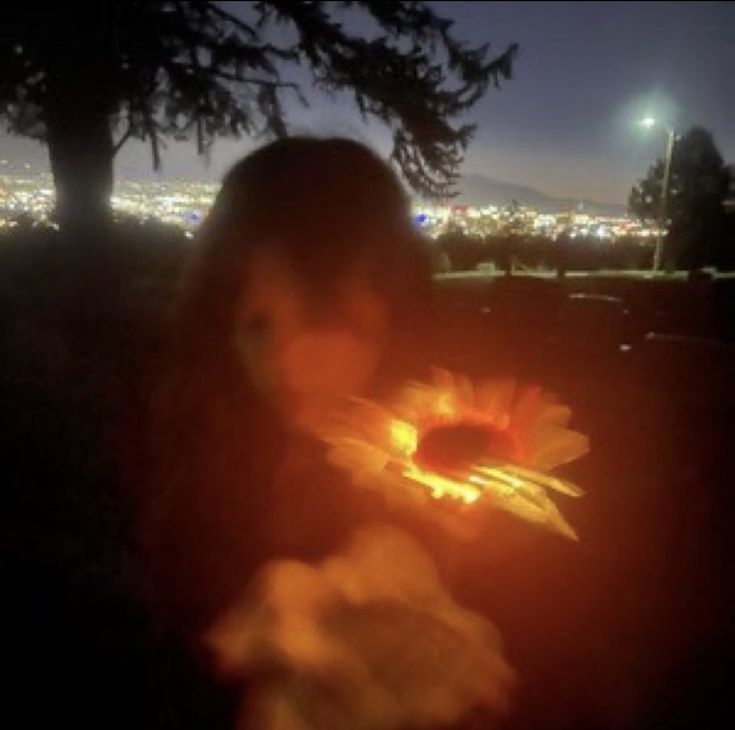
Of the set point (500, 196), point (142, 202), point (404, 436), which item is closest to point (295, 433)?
point (404, 436)

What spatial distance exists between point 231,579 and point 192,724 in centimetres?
64

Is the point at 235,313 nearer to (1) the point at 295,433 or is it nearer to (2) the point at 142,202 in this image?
(1) the point at 295,433

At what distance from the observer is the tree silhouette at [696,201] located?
129 ft

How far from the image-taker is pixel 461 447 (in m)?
1.36

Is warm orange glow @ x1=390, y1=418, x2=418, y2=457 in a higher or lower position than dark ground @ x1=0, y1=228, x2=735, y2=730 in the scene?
higher

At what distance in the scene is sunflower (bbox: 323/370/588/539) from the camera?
128 centimetres

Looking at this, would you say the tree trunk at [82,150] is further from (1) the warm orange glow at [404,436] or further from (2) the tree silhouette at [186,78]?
(1) the warm orange glow at [404,436]

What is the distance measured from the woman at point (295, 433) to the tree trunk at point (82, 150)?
27.9 feet

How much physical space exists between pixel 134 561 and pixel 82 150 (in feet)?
29.0

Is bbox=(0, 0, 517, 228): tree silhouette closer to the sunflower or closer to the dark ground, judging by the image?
the dark ground

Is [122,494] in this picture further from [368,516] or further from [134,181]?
[134,181]

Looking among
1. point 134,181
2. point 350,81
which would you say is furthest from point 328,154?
point 350,81

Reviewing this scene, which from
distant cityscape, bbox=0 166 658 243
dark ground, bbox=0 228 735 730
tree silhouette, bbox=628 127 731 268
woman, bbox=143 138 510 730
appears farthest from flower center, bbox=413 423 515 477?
tree silhouette, bbox=628 127 731 268

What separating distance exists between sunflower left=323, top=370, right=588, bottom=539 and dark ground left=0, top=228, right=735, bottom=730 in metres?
0.27
